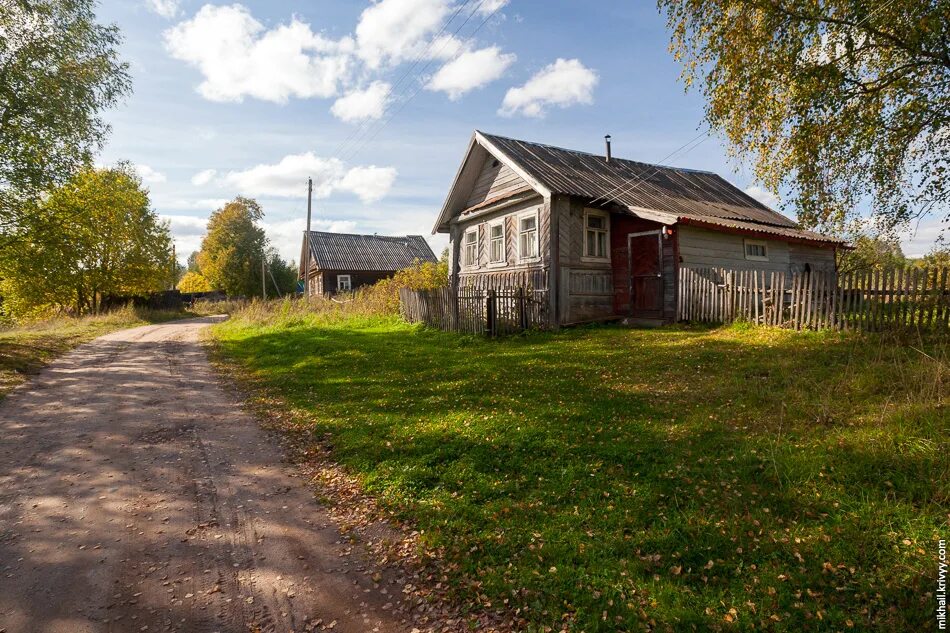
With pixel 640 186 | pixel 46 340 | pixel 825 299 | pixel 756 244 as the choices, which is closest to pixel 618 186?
pixel 640 186

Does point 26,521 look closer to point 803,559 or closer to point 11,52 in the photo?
point 803,559

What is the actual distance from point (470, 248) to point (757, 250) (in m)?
10.8

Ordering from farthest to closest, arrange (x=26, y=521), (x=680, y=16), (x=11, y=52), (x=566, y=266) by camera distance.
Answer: (x=566, y=266) < (x=11, y=52) < (x=680, y=16) < (x=26, y=521)

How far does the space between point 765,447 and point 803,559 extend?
5.60 feet

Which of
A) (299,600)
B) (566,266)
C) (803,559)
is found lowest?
(299,600)

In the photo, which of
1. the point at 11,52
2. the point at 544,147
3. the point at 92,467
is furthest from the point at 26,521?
the point at 544,147

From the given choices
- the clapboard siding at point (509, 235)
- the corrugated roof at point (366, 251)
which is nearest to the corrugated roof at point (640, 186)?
the clapboard siding at point (509, 235)

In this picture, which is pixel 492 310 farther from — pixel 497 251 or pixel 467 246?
pixel 467 246

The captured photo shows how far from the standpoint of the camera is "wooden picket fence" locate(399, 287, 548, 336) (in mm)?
13781

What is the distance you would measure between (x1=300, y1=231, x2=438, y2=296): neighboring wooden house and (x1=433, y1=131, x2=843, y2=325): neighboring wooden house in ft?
64.1

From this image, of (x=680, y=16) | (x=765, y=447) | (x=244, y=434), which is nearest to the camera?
(x=765, y=447)

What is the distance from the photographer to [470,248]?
65.9ft

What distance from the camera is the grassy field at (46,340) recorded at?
10812 mm

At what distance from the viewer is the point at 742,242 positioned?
55.0 feet
